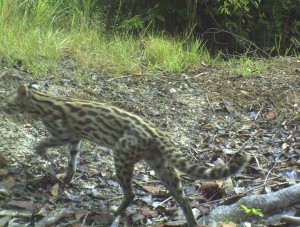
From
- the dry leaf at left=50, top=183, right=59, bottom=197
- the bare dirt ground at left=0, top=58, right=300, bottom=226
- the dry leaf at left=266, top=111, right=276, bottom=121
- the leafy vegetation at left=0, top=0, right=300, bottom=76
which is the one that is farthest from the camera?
the leafy vegetation at left=0, top=0, right=300, bottom=76

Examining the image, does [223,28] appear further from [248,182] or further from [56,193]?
[56,193]

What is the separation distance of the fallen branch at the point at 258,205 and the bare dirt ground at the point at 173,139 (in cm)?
16

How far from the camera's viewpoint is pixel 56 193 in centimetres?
607

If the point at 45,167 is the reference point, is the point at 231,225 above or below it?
above

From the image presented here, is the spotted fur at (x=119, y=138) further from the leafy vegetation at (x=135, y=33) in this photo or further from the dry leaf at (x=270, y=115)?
the dry leaf at (x=270, y=115)

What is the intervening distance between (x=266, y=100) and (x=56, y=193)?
3.87 m

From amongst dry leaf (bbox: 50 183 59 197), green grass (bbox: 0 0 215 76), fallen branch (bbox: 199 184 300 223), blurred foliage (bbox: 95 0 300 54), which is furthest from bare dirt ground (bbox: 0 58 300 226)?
blurred foliage (bbox: 95 0 300 54)

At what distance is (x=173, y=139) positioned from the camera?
24.8 feet

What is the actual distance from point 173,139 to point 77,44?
280 cm

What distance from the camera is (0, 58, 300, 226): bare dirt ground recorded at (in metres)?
5.86

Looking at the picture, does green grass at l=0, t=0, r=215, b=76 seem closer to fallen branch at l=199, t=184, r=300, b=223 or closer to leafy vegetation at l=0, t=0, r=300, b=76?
leafy vegetation at l=0, t=0, r=300, b=76

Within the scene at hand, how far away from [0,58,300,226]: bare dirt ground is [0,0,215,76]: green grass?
0.89 feet

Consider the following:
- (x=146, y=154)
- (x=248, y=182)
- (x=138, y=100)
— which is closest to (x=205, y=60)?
(x=138, y=100)

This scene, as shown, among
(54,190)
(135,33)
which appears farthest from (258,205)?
(135,33)
